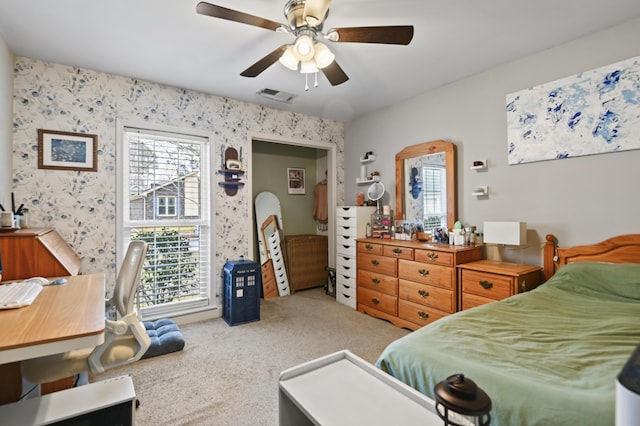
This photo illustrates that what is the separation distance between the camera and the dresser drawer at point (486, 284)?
241 cm

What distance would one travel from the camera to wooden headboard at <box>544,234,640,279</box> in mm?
2160

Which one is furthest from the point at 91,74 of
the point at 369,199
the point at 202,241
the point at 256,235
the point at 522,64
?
the point at 522,64

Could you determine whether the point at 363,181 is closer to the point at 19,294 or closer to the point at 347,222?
the point at 347,222

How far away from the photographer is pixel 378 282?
3.50m

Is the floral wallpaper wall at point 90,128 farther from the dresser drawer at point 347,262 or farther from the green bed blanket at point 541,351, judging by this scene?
the green bed blanket at point 541,351

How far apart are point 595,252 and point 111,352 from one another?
3.37 m

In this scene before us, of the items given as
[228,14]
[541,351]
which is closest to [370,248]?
[541,351]

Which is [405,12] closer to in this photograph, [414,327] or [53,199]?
[414,327]

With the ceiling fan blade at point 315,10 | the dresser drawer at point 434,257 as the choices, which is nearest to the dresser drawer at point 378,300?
the dresser drawer at point 434,257

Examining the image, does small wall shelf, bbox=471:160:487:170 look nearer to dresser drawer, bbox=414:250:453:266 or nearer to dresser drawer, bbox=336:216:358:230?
dresser drawer, bbox=414:250:453:266

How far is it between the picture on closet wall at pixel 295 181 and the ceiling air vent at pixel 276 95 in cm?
168

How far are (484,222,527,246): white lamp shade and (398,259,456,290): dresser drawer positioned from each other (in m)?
0.46

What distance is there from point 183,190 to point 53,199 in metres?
1.14

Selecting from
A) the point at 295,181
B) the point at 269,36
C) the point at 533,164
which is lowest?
the point at 533,164
